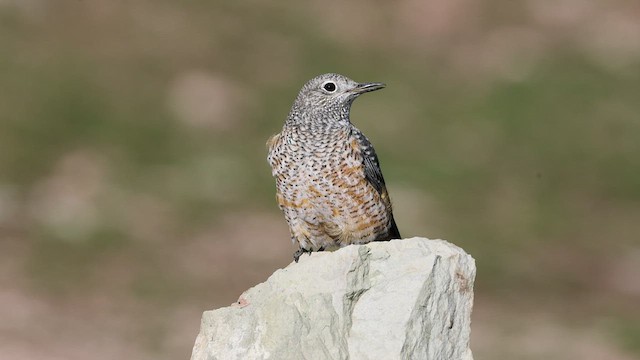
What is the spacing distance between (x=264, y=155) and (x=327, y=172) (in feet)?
54.0

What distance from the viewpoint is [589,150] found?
29.6 m

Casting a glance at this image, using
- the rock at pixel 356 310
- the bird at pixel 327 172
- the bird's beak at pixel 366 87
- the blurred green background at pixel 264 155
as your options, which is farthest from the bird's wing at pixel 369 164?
the blurred green background at pixel 264 155

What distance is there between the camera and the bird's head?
12703mm

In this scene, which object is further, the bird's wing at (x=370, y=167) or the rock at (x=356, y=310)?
the bird's wing at (x=370, y=167)

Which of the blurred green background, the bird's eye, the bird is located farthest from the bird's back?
the blurred green background

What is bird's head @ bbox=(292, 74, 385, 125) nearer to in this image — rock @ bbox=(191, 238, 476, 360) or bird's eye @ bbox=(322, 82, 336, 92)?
bird's eye @ bbox=(322, 82, 336, 92)

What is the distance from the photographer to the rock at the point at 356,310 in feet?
34.9

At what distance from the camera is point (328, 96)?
41.8 feet

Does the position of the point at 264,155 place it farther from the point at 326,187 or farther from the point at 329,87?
the point at 326,187

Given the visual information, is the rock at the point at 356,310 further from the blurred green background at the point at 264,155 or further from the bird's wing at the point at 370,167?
the blurred green background at the point at 264,155

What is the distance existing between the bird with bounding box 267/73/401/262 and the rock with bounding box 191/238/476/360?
4.99 feet

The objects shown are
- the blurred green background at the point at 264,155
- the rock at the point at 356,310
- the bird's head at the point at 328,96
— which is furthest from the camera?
the blurred green background at the point at 264,155

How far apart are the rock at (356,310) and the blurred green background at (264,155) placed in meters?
11.2

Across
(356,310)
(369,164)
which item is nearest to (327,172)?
(369,164)
